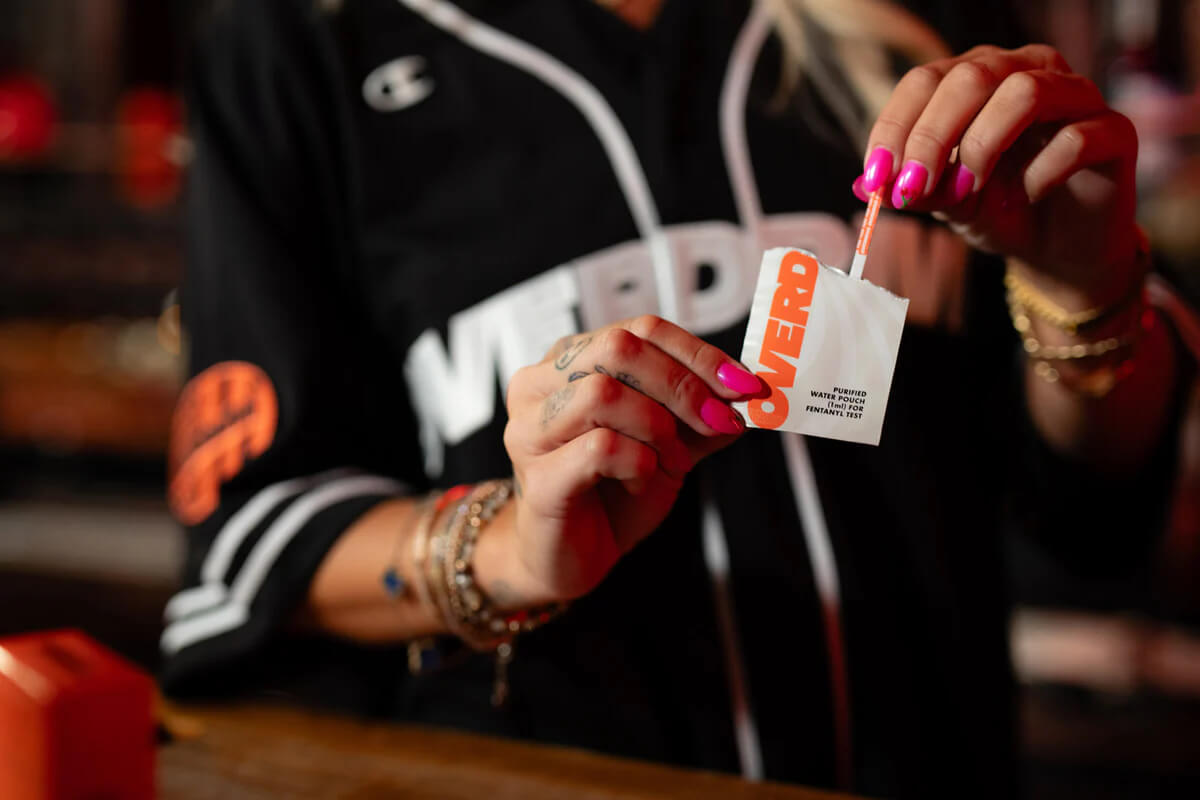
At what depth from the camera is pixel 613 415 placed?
1.26 feet

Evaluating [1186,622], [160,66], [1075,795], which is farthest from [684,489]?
[160,66]

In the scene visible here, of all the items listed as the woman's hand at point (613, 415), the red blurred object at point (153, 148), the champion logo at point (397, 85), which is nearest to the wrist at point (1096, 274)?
the woman's hand at point (613, 415)

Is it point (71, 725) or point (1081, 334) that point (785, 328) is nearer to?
point (1081, 334)

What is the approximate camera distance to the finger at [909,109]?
0.40 m

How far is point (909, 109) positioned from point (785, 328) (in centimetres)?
11

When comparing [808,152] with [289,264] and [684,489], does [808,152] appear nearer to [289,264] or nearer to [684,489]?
[684,489]

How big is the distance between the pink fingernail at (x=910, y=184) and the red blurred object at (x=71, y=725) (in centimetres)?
38

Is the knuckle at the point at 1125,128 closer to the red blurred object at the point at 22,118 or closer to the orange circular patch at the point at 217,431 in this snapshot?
the orange circular patch at the point at 217,431

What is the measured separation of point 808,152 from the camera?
0.60 metres

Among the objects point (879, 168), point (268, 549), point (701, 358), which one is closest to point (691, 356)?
point (701, 358)

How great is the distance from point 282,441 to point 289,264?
114 millimetres

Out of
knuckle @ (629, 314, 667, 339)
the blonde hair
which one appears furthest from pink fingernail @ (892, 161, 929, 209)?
the blonde hair

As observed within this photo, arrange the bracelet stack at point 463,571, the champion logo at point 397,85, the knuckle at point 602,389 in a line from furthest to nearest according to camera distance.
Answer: the champion logo at point 397,85, the bracelet stack at point 463,571, the knuckle at point 602,389

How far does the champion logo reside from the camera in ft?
2.07
